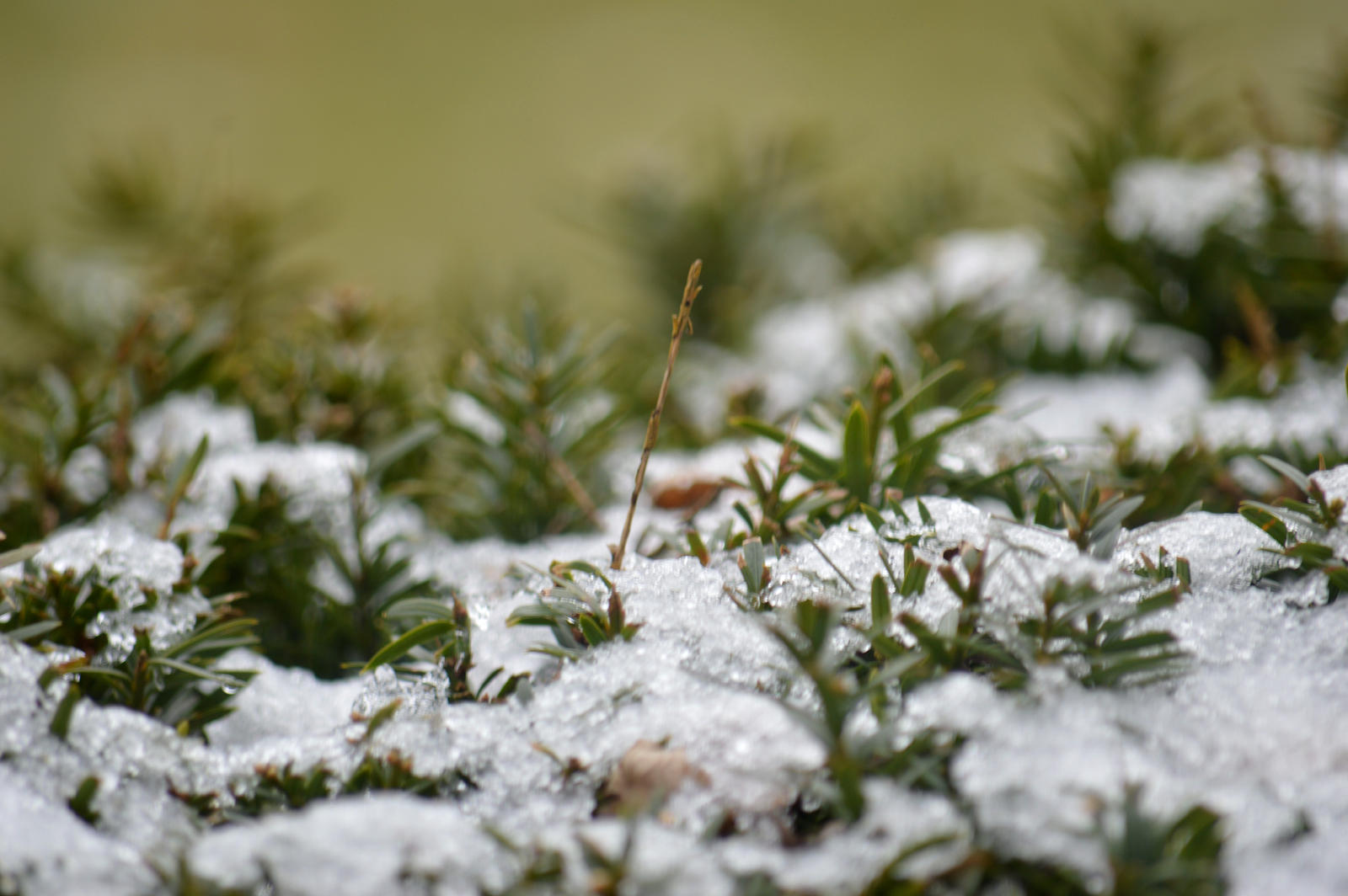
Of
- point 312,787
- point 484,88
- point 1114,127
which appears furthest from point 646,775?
point 484,88

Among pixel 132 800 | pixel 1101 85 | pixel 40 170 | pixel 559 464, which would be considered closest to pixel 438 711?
pixel 132 800

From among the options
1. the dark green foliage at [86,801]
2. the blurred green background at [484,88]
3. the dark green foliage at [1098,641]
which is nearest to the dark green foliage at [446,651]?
the dark green foliage at [86,801]

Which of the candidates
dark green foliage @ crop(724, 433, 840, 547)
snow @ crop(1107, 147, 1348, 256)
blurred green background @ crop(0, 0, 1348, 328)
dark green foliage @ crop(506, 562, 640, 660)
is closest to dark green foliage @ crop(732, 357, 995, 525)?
dark green foliage @ crop(724, 433, 840, 547)

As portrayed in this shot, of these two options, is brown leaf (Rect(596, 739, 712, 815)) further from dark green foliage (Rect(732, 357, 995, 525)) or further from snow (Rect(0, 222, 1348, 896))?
dark green foliage (Rect(732, 357, 995, 525))

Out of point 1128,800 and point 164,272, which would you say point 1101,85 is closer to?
point 1128,800

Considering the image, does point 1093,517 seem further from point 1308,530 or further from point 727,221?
point 727,221

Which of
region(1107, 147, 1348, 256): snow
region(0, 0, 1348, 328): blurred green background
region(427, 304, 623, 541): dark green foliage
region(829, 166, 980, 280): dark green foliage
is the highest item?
region(0, 0, 1348, 328): blurred green background
